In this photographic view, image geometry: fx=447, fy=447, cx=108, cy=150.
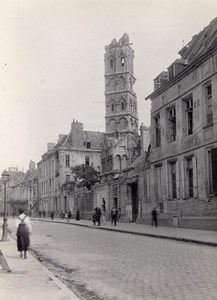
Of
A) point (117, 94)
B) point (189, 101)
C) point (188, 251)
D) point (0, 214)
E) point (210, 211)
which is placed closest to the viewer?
point (188, 251)

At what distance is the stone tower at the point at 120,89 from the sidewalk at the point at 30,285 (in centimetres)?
7125

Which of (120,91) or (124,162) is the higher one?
(120,91)

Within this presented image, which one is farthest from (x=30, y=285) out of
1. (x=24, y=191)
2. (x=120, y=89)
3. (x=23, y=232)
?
(x=24, y=191)

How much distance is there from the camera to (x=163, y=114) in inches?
1153

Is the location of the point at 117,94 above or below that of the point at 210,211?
above

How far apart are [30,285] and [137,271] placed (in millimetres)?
2858

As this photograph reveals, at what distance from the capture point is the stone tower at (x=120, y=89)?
82.6m

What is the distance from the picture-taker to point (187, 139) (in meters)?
25.6

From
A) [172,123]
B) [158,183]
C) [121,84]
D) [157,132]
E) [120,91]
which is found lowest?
[158,183]

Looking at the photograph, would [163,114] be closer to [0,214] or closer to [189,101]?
[189,101]

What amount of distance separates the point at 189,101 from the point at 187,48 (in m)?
5.90

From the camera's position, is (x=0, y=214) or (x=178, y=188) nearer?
(x=178, y=188)

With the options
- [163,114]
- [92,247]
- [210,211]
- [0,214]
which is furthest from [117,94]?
[92,247]

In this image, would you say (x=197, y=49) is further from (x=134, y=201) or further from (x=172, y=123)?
(x=134, y=201)
